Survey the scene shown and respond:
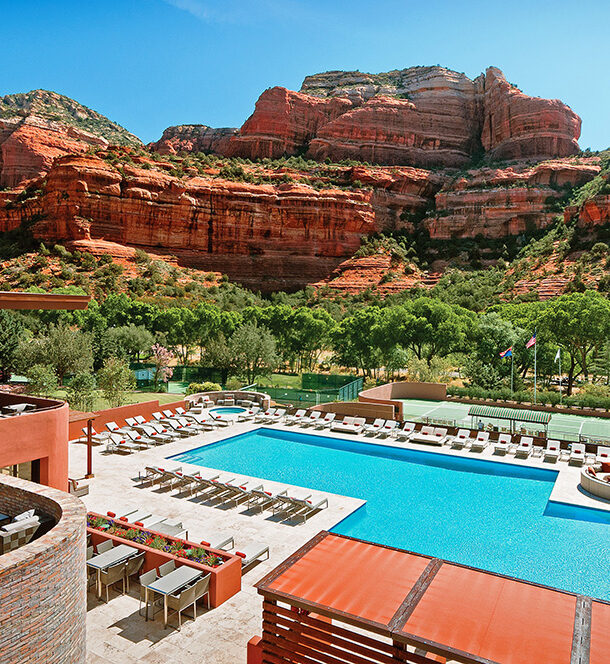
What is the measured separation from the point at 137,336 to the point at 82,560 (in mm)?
32873

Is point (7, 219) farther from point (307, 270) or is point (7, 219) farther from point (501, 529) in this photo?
point (501, 529)

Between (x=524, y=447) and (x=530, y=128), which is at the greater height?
(x=530, y=128)

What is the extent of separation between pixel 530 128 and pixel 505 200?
21.8 m

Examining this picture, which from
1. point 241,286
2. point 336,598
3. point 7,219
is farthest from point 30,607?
point 7,219

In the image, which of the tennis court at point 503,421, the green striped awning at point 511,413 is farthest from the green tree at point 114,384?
the green striped awning at point 511,413

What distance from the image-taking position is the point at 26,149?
83188 mm

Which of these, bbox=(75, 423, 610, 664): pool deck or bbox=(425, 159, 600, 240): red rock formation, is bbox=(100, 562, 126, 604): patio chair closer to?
bbox=(75, 423, 610, 664): pool deck

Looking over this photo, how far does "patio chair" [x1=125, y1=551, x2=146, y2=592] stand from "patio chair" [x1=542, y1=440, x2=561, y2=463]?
13431 millimetres

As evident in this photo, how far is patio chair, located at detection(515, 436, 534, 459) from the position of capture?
1662 cm

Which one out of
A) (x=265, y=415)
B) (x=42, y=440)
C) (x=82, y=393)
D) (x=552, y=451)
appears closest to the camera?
(x=42, y=440)

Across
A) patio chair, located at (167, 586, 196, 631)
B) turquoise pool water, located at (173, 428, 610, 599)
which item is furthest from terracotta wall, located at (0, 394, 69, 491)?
turquoise pool water, located at (173, 428, 610, 599)

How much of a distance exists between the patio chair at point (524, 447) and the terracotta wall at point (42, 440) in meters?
13.8

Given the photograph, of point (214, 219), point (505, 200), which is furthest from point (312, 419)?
point (505, 200)

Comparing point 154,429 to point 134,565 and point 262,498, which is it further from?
point 134,565
